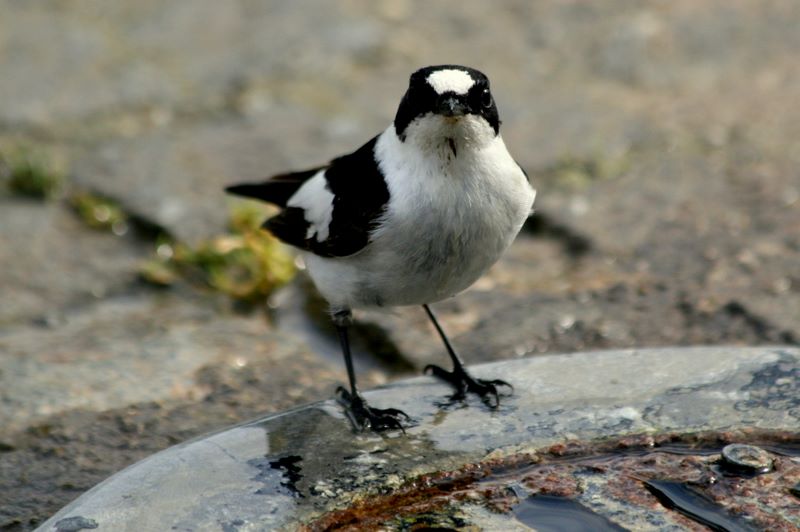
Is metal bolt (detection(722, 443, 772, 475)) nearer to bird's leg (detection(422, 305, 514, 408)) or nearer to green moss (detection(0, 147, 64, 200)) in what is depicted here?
bird's leg (detection(422, 305, 514, 408))

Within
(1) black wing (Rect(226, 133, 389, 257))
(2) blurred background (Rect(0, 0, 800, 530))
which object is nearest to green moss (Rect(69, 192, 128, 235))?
(2) blurred background (Rect(0, 0, 800, 530))

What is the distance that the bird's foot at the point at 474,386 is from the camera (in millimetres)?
3452

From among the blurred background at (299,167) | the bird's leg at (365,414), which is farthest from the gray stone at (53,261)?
the bird's leg at (365,414)

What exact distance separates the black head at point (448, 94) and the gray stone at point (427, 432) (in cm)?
77

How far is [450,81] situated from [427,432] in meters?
1.02

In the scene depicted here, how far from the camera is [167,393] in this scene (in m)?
4.20

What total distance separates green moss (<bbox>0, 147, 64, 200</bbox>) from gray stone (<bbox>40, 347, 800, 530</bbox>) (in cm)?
263

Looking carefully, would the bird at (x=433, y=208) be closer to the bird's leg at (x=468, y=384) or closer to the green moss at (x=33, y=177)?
the bird's leg at (x=468, y=384)

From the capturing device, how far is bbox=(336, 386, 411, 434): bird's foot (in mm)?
3316

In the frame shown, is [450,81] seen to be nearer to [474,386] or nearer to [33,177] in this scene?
[474,386]

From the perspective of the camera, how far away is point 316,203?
423 cm

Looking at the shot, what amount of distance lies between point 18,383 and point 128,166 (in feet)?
6.35

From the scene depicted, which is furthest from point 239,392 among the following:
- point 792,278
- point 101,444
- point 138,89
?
point 138,89

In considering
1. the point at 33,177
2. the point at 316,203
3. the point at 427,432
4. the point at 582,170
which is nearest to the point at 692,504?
the point at 427,432
